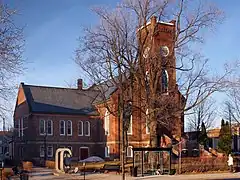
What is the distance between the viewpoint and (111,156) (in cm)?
6253

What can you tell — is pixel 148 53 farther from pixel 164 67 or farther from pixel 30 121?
pixel 30 121

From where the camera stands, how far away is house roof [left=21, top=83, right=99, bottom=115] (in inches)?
2549

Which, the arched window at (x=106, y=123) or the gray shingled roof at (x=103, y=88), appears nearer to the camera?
the gray shingled roof at (x=103, y=88)

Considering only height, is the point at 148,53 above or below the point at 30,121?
above

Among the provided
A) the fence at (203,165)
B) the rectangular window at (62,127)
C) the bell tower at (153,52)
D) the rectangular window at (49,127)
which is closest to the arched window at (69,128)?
the rectangular window at (62,127)

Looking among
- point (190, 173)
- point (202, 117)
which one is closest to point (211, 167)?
point (190, 173)

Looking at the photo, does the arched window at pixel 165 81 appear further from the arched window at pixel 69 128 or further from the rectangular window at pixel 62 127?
the rectangular window at pixel 62 127

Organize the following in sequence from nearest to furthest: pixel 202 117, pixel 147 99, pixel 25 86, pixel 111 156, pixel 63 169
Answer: pixel 63 169 → pixel 147 99 → pixel 111 156 → pixel 25 86 → pixel 202 117

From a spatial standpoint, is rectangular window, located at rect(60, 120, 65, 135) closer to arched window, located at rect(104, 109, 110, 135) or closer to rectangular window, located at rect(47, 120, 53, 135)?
rectangular window, located at rect(47, 120, 53, 135)

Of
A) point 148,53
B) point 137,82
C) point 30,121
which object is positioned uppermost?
point 148,53

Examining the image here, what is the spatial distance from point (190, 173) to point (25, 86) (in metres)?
35.6

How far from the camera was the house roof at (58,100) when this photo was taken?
6475 cm

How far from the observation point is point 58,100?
67250 millimetres

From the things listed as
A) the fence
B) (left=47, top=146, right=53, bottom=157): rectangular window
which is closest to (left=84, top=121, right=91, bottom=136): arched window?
(left=47, top=146, right=53, bottom=157): rectangular window
